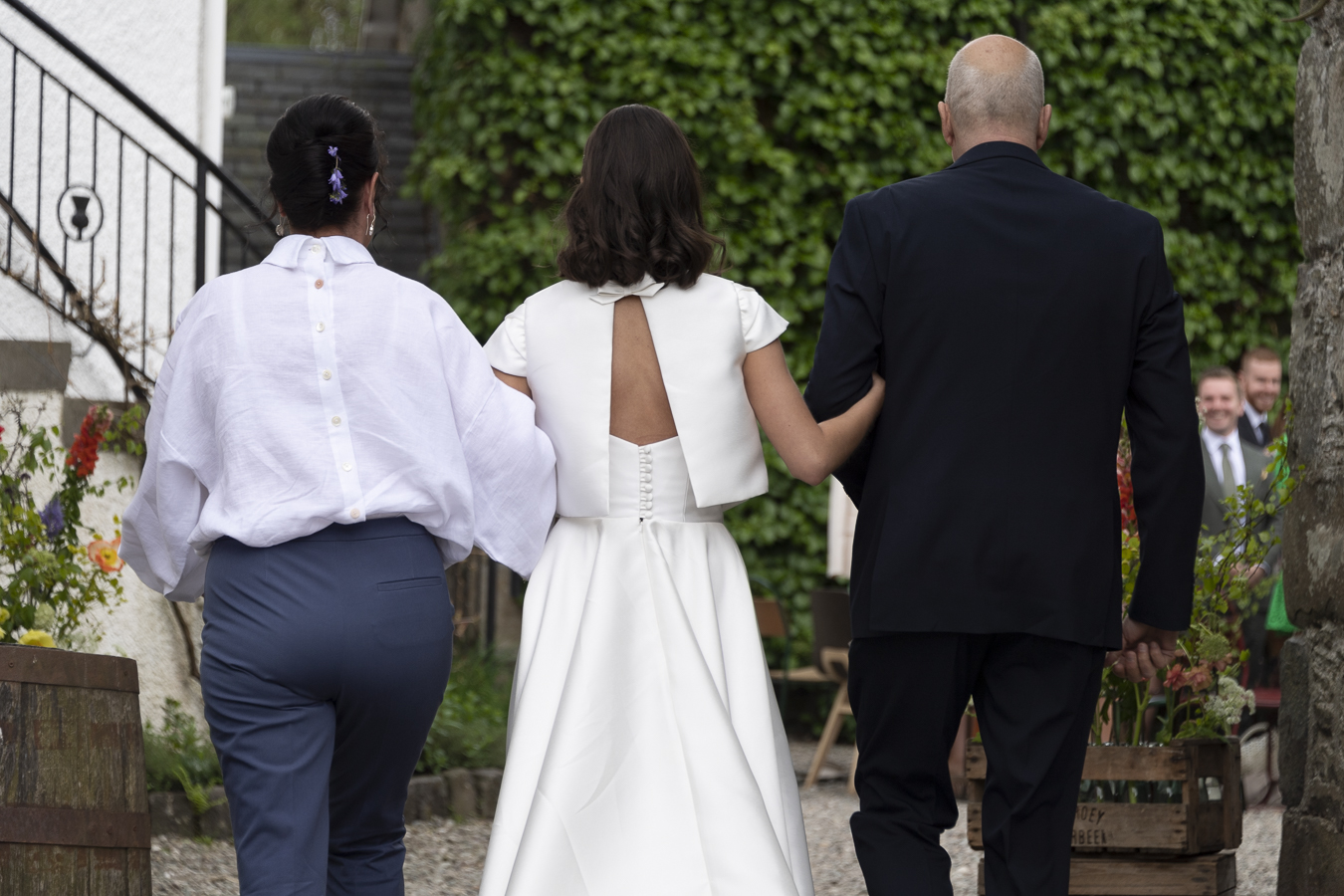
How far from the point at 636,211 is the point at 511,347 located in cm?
38

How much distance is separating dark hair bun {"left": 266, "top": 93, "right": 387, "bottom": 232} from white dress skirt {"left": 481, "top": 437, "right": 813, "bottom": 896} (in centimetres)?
71

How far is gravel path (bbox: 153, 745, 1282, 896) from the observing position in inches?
168

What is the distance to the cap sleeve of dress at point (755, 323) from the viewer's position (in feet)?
9.17

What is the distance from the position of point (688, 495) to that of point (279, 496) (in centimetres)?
85

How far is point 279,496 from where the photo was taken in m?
2.33

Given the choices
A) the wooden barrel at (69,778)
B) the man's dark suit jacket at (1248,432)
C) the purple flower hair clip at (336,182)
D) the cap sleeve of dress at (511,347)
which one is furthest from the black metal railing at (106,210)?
the man's dark suit jacket at (1248,432)

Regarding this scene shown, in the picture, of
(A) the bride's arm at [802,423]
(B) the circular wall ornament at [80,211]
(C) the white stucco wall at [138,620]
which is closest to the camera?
(A) the bride's arm at [802,423]

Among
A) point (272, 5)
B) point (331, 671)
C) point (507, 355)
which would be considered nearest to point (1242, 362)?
point (507, 355)

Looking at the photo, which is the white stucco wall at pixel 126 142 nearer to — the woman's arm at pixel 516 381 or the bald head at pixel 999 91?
the woman's arm at pixel 516 381

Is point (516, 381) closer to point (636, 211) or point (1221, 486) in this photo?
point (636, 211)

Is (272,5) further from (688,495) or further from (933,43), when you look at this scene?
(688,495)

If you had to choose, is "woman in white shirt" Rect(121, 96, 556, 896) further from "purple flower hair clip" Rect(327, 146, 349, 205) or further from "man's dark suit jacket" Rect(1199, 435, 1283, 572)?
"man's dark suit jacket" Rect(1199, 435, 1283, 572)

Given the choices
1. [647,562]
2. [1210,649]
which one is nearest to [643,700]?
[647,562]

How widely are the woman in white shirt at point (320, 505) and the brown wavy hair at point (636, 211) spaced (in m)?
0.37
